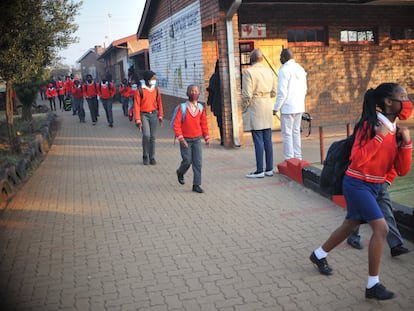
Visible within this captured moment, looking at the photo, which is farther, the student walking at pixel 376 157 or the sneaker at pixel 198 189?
the sneaker at pixel 198 189

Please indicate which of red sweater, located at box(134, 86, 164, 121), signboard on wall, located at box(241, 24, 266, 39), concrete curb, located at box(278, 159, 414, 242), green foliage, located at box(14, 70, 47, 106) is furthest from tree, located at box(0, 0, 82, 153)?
green foliage, located at box(14, 70, 47, 106)

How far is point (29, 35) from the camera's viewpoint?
10094 mm

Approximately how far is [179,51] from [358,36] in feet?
16.8

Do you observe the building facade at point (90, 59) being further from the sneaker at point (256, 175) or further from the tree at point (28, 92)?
the sneaker at point (256, 175)

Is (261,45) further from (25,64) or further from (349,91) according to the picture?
(25,64)

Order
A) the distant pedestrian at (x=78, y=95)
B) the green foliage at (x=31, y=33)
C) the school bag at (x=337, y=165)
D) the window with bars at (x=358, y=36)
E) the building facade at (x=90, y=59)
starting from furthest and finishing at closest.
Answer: the building facade at (x=90, y=59), the distant pedestrian at (x=78, y=95), the window with bars at (x=358, y=36), the green foliage at (x=31, y=33), the school bag at (x=337, y=165)

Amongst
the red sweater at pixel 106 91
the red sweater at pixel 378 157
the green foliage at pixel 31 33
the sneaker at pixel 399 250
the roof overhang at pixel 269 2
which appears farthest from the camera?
the red sweater at pixel 106 91

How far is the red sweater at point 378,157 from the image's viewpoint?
3736mm

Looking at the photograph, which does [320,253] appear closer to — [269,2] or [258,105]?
[258,105]

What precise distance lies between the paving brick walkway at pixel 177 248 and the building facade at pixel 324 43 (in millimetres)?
4273

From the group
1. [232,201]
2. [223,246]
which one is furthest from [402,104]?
[232,201]

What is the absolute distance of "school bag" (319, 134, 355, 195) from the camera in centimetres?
407

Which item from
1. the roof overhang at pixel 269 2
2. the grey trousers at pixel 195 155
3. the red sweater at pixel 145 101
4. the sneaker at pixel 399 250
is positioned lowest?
the sneaker at pixel 399 250

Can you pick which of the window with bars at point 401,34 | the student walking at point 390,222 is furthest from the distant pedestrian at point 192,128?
the window with bars at point 401,34
